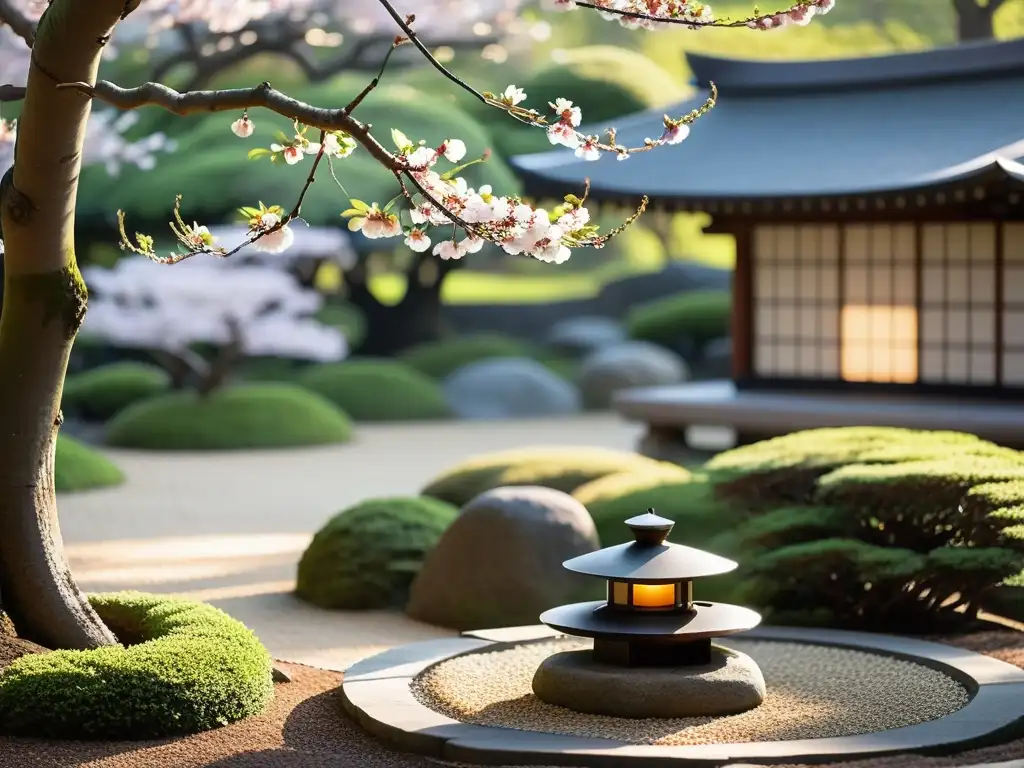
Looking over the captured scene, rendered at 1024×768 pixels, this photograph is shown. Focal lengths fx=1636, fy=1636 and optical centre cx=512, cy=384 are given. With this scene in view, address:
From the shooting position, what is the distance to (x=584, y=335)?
27859mm

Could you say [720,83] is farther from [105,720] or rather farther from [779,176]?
[105,720]

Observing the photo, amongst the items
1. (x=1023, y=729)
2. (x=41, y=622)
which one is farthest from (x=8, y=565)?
(x=1023, y=729)

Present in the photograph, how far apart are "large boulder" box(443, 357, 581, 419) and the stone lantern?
15.7 meters

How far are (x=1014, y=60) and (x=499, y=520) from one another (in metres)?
8.06

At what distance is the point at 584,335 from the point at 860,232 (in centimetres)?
1389

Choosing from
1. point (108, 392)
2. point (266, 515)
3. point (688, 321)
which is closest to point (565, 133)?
point (266, 515)

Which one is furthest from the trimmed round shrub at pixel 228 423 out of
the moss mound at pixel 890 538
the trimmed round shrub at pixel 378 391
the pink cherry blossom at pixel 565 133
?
the pink cherry blossom at pixel 565 133

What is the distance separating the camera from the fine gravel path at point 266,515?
892 cm

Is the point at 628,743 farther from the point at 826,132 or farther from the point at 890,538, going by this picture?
the point at 826,132

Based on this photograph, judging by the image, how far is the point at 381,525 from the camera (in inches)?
377

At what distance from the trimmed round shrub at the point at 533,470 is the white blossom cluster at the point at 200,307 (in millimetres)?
7513

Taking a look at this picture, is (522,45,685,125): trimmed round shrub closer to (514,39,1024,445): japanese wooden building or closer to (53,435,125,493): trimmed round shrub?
(514,39,1024,445): japanese wooden building

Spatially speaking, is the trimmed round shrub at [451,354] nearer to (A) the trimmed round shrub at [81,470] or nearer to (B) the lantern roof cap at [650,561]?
(A) the trimmed round shrub at [81,470]

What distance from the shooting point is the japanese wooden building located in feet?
43.4
